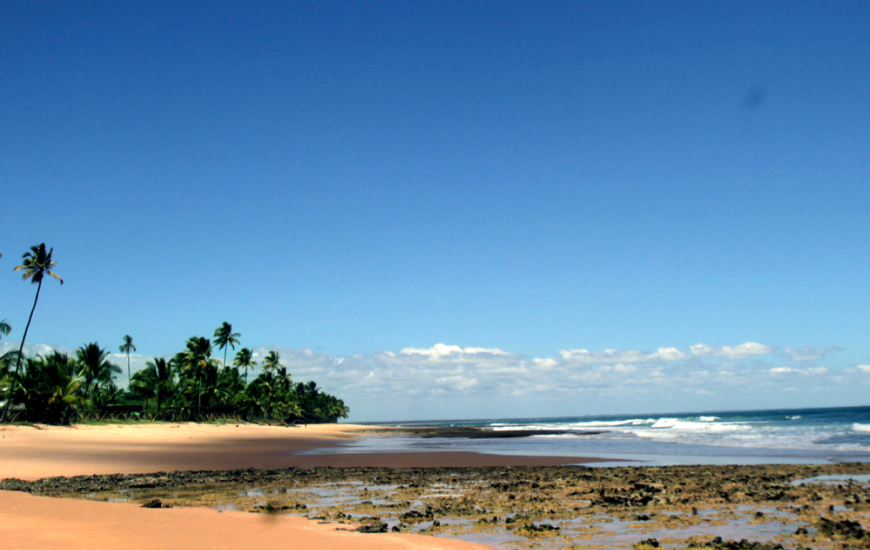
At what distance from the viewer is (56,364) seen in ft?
149

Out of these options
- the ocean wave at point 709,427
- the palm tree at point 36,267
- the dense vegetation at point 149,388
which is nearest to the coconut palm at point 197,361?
the dense vegetation at point 149,388

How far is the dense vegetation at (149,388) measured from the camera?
44.1 m

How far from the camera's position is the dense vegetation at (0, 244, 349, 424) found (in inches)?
1735

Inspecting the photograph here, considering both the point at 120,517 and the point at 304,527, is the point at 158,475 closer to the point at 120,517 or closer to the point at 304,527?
the point at 120,517

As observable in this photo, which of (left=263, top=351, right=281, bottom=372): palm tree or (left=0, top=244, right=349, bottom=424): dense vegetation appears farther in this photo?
(left=263, top=351, right=281, bottom=372): palm tree

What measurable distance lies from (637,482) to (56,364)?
4695cm

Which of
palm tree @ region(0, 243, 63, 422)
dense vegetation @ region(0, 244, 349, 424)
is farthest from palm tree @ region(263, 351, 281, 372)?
palm tree @ region(0, 243, 63, 422)

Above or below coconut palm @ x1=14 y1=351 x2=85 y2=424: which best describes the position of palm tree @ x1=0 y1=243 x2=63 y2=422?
above

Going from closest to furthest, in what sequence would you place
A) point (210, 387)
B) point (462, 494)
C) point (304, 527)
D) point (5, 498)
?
point (304, 527)
point (5, 498)
point (462, 494)
point (210, 387)

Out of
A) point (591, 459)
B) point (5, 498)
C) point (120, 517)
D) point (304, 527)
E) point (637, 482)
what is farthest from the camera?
point (591, 459)

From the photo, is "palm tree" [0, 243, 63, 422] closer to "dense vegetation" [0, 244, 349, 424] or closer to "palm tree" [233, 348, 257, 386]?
"dense vegetation" [0, 244, 349, 424]

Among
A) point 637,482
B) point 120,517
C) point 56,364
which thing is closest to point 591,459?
point 637,482

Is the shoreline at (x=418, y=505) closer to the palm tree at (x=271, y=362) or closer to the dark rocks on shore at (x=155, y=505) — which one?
the dark rocks on shore at (x=155, y=505)

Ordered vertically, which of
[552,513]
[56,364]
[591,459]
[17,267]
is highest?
[17,267]
